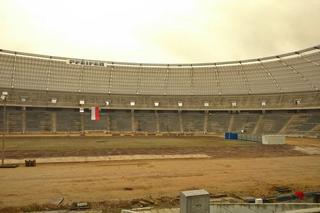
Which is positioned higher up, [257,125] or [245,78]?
[245,78]

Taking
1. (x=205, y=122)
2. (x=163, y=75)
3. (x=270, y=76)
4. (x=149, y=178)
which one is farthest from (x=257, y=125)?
(x=149, y=178)

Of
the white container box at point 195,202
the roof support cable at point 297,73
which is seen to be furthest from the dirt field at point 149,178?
the roof support cable at point 297,73

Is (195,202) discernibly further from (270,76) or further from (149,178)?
(270,76)

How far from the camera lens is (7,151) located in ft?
113

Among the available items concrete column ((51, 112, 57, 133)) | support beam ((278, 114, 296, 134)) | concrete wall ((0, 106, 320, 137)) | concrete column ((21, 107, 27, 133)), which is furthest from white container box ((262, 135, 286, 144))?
concrete column ((21, 107, 27, 133))

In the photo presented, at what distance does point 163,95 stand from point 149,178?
211ft

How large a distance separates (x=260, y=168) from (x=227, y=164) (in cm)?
331

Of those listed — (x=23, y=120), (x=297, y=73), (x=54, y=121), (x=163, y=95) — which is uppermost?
(x=297, y=73)

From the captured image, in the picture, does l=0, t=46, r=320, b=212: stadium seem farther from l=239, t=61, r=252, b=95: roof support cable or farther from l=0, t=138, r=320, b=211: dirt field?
l=0, t=138, r=320, b=211: dirt field

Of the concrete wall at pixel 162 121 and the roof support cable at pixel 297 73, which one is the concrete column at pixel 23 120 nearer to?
the concrete wall at pixel 162 121

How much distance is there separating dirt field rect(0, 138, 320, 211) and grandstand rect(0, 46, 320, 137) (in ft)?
137

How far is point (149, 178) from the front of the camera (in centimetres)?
2166

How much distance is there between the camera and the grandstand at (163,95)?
69500mm

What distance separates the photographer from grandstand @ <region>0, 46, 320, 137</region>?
69500 mm
